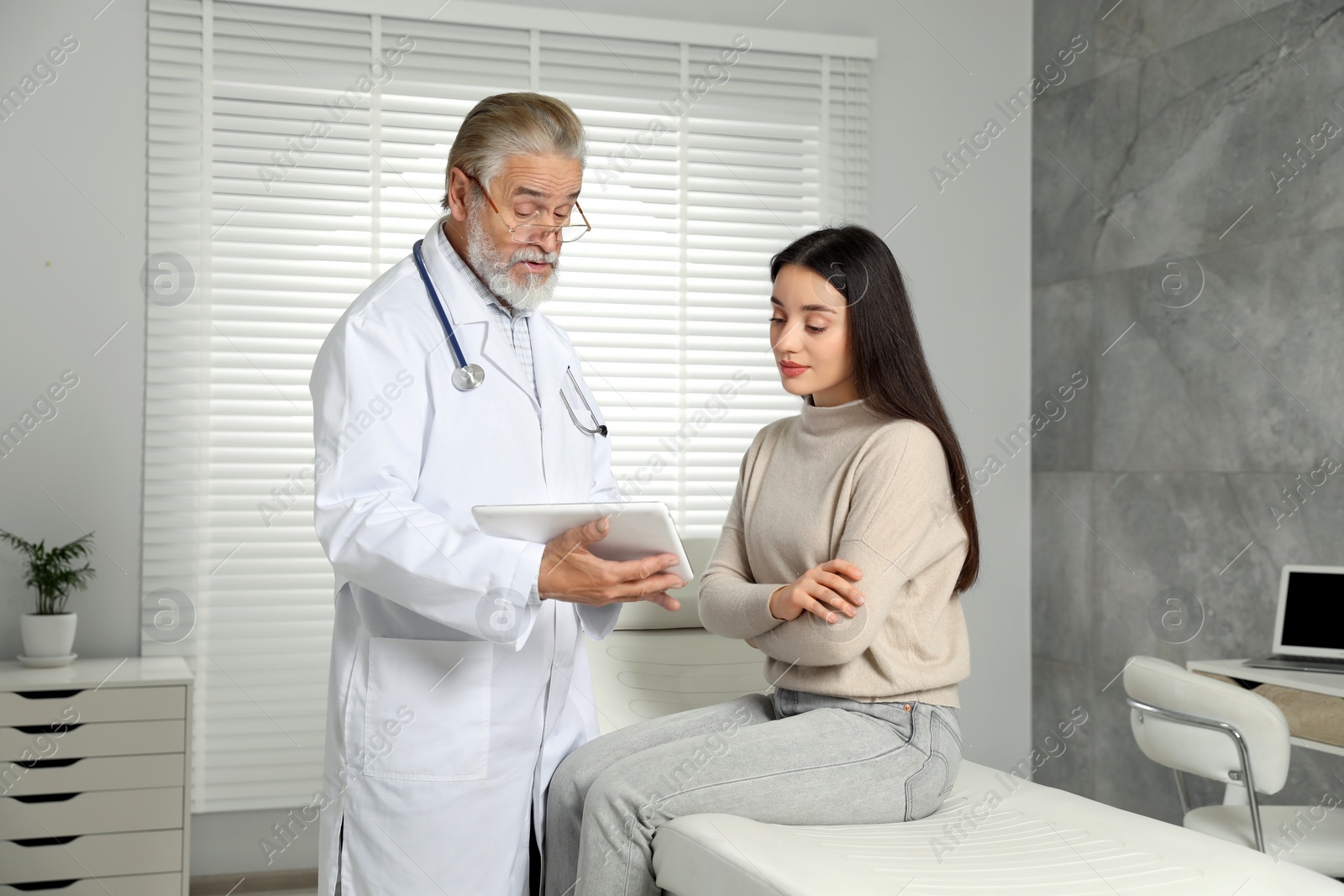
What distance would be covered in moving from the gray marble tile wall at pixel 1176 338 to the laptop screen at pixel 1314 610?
184 millimetres

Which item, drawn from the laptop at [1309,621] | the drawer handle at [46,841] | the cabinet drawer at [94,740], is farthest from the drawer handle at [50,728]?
the laptop at [1309,621]

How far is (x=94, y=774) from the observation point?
2.95 metres

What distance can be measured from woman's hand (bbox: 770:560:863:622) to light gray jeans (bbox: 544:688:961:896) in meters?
0.19

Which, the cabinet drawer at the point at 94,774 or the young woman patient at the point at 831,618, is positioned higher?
the young woman patient at the point at 831,618

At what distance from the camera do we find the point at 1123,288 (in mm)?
3768

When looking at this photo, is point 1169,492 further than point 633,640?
Yes

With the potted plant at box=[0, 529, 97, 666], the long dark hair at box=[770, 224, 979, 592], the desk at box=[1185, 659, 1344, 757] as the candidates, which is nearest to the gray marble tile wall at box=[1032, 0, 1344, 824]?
the desk at box=[1185, 659, 1344, 757]

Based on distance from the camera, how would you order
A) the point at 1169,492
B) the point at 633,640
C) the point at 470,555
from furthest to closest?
the point at 1169,492
the point at 633,640
the point at 470,555

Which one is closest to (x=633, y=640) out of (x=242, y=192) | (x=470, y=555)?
(x=470, y=555)

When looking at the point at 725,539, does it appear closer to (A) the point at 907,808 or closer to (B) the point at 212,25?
(A) the point at 907,808

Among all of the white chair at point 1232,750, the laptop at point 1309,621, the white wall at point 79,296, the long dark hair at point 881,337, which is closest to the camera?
the long dark hair at point 881,337

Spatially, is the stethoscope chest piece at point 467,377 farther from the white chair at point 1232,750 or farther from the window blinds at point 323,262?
the window blinds at point 323,262

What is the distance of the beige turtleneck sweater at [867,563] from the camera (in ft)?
5.62

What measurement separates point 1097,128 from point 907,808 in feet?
9.66
